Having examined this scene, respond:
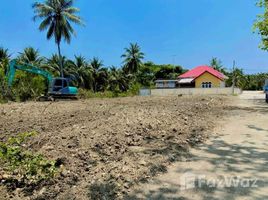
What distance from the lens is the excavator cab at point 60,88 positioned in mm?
25891

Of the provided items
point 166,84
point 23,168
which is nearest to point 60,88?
point 23,168

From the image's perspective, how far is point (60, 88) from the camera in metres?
26.1

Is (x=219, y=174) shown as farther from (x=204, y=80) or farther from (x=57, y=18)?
(x=204, y=80)

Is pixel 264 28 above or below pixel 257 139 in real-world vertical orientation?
above

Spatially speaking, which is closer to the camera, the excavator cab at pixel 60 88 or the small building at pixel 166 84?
the excavator cab at pixel 60 88

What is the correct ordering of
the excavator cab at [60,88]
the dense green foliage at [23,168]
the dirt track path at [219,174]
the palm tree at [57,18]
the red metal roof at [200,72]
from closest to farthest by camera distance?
the dirt track path at [219,174] < the dense green foliage at [23,168] < the excavator cab at [60,88] < the palm tree at [57,18] < the red metal roof at [200,72]

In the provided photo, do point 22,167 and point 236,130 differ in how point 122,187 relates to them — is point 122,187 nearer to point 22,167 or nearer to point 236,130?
point 22,167

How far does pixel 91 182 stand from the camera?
16.7 ft

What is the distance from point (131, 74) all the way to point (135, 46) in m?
7.92

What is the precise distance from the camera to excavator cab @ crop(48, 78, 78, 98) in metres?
25.9

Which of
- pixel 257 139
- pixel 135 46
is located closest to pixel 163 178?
pixel 257 139

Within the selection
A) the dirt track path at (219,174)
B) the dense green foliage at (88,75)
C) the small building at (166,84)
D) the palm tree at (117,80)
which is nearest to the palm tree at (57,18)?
the dense green foliage at (88,75)

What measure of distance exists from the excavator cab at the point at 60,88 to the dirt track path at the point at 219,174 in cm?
1919

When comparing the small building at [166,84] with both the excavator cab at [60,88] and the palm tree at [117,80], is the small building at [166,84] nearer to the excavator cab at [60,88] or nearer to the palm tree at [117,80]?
the palm tree at [117,80]
